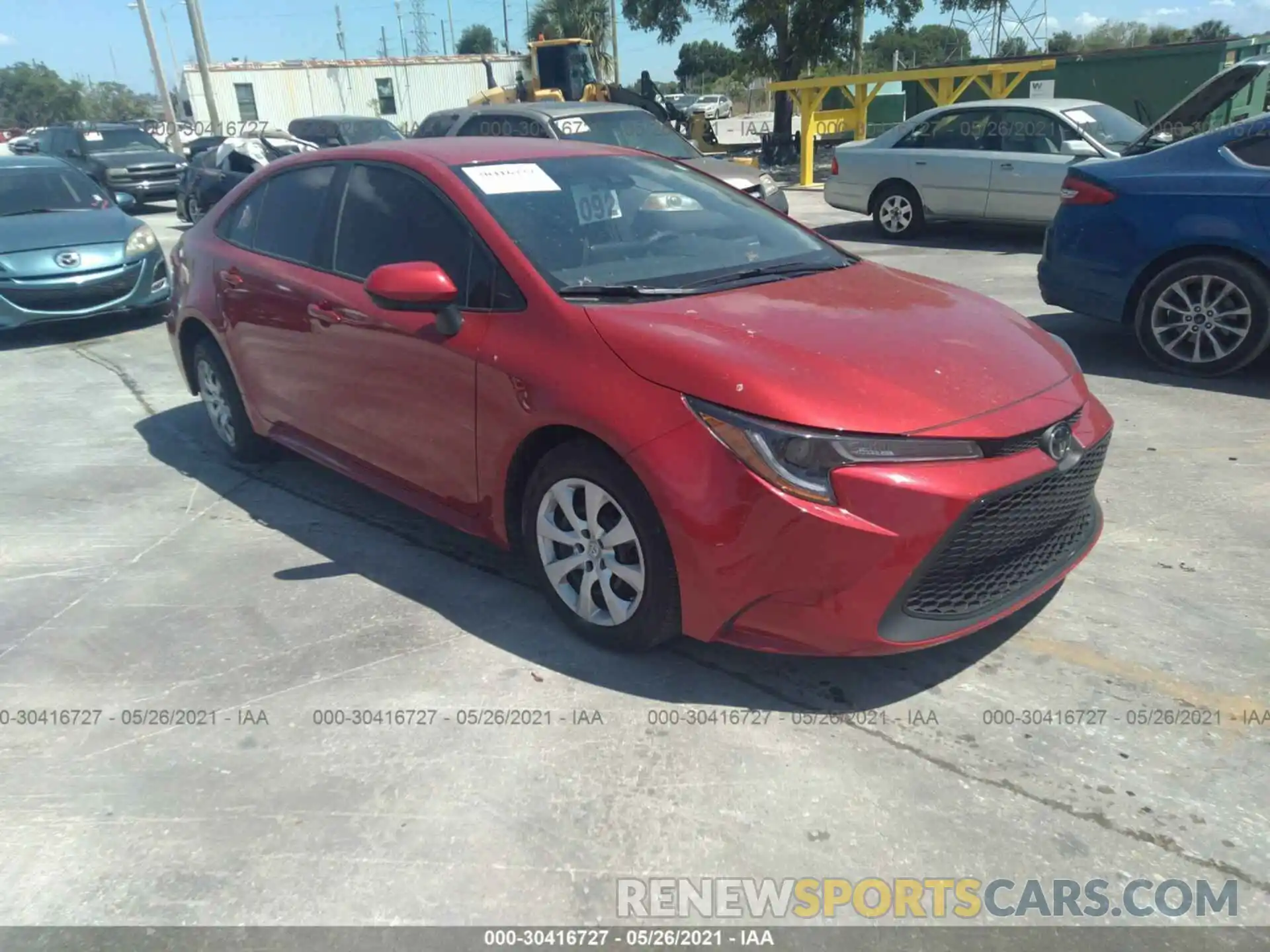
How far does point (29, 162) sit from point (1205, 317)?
10318 mm

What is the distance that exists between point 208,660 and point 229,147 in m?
13.8

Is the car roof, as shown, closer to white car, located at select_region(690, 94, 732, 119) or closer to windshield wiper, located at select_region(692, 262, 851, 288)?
windshield wiper, located at select_region(692, 262, 851, 288)

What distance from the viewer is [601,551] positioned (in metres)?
3.17

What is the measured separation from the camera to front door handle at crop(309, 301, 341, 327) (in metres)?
4.02

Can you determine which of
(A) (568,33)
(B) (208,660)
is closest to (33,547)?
(B) (208,660)

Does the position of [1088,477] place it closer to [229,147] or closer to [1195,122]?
[1195,122]

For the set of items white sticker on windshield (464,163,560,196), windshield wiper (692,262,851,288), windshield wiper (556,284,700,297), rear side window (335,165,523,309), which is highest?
white sticker on windshield (464,163,560,196)

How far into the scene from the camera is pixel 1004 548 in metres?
2.93

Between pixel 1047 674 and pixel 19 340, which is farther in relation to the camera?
pixel 19 340

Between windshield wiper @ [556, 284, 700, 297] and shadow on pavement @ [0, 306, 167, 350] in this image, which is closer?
windshield wiper @ [556, 284, 700, 297]

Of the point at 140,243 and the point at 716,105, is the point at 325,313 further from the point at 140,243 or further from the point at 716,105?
the point at 716,105

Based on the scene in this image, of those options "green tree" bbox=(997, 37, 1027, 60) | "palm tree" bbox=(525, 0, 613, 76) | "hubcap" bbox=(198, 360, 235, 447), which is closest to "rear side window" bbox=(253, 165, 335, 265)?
"hubcap" bbox=(198, 360, 235, 447)

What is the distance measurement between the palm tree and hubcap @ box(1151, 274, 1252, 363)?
138 feet

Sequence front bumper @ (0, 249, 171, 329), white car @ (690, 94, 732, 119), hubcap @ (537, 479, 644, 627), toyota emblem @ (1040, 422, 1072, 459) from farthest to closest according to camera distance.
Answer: white car @ (690, 94, 732, 119) < front bumper @ (0, 249, 171, 329) < hubcap @ (537, 479, 644, 627) < toyota emblem @ (1040, 422, 1072, 459)
